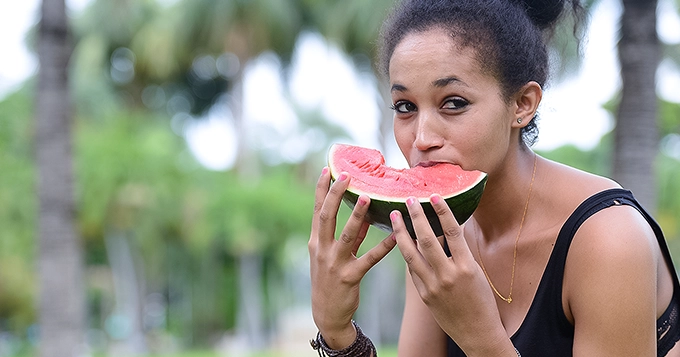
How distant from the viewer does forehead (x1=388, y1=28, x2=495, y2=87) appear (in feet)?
6.79

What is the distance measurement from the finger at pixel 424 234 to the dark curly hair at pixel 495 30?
0.48 meters

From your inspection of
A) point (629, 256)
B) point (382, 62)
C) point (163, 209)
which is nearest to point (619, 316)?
point (629, 256)

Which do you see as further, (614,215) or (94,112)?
(94,112)

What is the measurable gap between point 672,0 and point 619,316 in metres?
9.10

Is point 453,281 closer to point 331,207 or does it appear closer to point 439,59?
point 331,207

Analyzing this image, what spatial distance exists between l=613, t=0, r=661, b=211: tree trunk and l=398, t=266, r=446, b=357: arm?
3458 millimetres

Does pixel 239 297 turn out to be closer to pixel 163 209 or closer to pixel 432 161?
pixel 163 209

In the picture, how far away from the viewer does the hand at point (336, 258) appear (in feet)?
6.73

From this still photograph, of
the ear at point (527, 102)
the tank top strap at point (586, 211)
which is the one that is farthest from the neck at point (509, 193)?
the tank top strap at point (586, 211)

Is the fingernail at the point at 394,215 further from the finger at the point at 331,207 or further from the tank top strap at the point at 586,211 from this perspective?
the tank top strap at the point at 586,211

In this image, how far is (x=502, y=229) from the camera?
243 centimetres

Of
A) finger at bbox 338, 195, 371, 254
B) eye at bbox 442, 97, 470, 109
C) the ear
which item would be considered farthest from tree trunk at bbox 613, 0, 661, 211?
finger at bbox 338, 195, 371, 254

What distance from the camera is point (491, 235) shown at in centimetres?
250

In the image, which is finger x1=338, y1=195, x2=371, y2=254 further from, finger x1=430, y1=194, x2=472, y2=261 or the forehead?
the forehead
